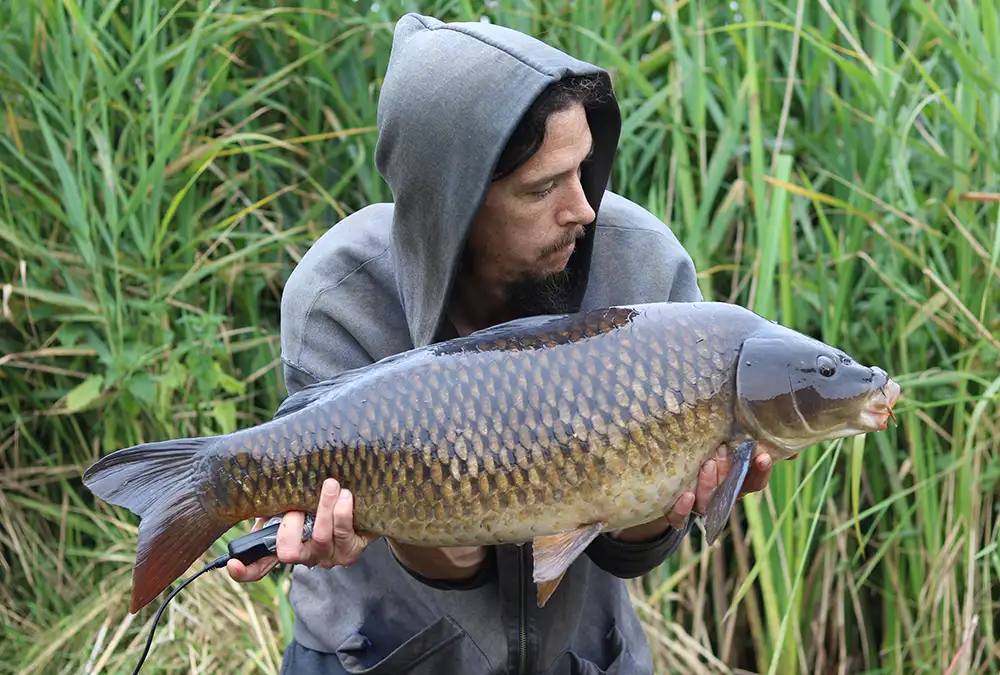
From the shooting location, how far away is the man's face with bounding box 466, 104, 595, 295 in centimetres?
179

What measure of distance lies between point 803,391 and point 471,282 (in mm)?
630

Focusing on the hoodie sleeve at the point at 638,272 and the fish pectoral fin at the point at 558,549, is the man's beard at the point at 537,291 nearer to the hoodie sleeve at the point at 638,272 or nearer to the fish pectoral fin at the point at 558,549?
the hoodie sleeve at the point at 638,272

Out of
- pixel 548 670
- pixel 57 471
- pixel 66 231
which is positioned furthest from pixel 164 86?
pixel 548 670

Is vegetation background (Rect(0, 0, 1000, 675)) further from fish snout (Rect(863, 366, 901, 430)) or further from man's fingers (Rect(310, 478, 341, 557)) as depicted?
man's fingers (Rect(310, 478, 341, 557))

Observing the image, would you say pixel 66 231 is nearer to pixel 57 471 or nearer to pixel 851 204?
pixel 57 471

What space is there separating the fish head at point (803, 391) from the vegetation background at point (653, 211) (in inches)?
27.4

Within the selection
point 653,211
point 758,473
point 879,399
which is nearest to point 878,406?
point 879,399

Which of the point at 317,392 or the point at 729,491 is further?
the point at 317,392

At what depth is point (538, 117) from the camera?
1.78 meters

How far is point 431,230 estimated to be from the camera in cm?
186

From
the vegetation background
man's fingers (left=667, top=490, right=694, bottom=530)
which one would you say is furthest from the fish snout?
the vegetation background

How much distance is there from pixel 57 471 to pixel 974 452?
209 centimetres

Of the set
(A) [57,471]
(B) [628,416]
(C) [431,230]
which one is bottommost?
(A) [57,471]

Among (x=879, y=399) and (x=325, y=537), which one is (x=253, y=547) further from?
(x=879, y=399)
